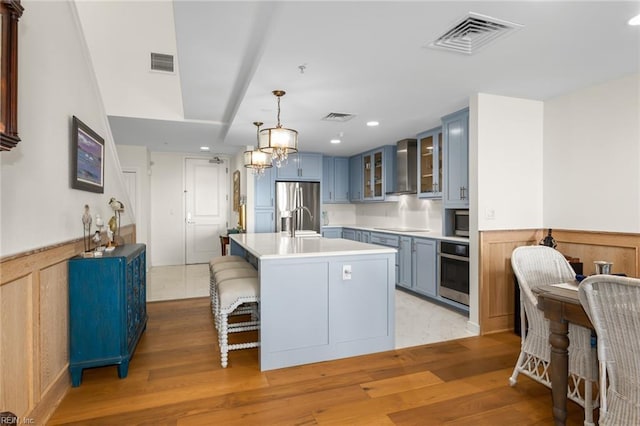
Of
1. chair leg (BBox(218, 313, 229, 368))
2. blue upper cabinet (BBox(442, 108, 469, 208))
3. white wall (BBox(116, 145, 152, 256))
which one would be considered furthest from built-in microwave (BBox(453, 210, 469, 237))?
white wall (BBox(116, 145, 152, 256))

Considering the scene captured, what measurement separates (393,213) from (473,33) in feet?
13.8

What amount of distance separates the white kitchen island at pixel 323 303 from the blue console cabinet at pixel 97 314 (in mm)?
962

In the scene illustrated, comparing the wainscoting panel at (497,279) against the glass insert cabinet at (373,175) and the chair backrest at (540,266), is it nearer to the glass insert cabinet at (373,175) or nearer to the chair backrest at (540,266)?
the chair backrest at (540,266)

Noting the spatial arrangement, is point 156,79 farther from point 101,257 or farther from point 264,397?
point 264,397

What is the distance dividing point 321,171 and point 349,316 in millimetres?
4079

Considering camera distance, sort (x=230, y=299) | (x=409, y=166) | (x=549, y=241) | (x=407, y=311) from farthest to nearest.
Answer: (x=409, y=166), (x=407, y=311), (x=549, y=241), (x=230, y=299)

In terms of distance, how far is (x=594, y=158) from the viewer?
3.11m

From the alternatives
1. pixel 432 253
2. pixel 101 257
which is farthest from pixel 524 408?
pixel 101 257

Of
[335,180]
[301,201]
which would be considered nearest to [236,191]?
[301,201]

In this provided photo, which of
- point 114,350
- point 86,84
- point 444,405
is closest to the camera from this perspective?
point 444,405

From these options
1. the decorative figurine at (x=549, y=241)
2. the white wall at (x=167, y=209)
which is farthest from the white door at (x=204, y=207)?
the decorative figurine at (x=549, y=241)

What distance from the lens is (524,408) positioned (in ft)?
6.81

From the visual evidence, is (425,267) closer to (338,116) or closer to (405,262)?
(405,262)

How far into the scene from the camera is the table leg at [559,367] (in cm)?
184
